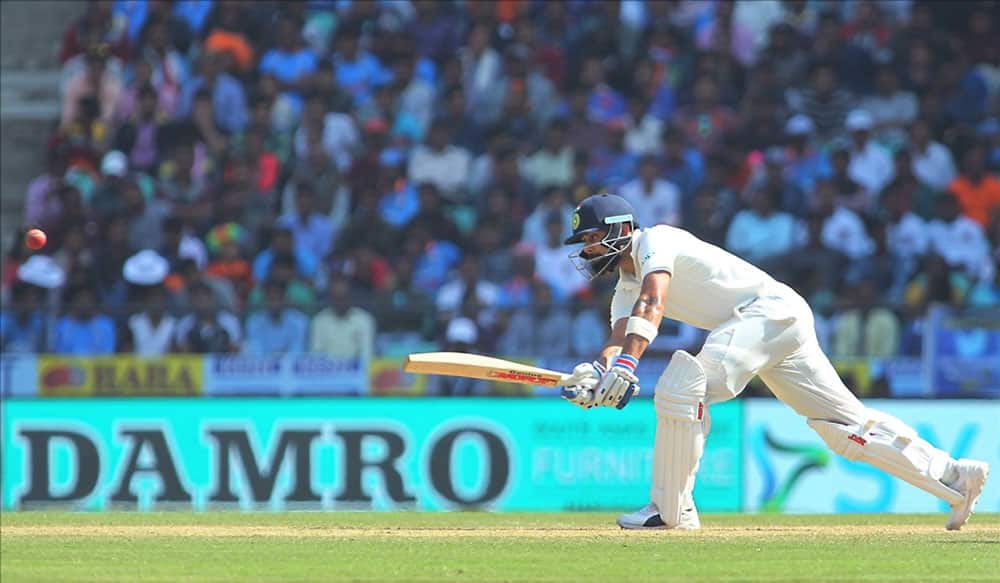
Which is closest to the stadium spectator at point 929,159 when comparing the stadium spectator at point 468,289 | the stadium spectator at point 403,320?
the stadium spectator at point 468,289

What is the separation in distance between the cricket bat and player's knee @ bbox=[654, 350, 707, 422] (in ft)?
1.94

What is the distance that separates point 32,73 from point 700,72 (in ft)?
22.0

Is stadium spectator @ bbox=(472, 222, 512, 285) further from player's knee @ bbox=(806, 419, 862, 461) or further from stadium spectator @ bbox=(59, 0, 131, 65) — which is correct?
player's knee @ bbox=(806, 419, 862, 461)

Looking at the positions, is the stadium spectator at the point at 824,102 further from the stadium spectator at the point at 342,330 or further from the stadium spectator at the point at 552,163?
the stadium spectator at the point at 342,330

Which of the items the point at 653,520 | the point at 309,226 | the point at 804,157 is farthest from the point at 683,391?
the point at 309,226

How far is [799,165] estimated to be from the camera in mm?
16531

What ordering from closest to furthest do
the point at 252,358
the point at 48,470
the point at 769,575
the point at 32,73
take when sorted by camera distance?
the point at 769,575 < the point at 48,470 < the point at 252,358 < the point at 32,73

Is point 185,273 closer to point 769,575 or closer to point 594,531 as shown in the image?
point 594,531

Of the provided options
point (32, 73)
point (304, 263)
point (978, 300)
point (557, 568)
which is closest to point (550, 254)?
point (304, 263)

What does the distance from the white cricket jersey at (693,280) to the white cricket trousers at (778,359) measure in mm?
73

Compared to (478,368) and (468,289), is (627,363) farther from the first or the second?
(468,289)

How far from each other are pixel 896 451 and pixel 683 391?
1.20 meters

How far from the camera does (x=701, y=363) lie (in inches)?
350

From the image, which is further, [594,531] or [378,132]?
[378,132]
